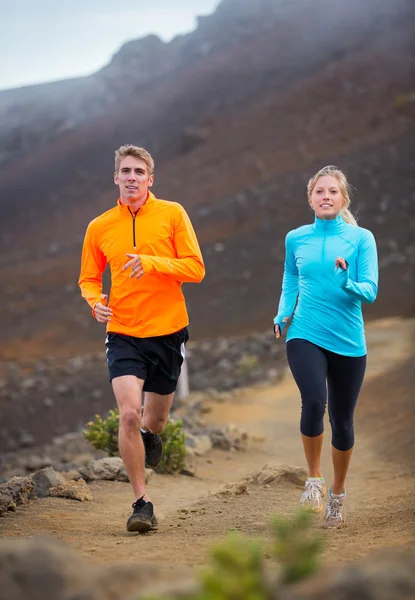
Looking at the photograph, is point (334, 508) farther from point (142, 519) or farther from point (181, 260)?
point (181, 260)

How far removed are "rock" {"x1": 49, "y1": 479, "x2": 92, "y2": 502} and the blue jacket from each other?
7.88ft

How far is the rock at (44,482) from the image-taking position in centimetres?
679

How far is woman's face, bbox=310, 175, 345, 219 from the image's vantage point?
5422 mm

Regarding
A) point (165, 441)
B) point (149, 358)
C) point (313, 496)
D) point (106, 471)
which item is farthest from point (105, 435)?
point (313, 496)

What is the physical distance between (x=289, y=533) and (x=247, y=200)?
41.9 meters

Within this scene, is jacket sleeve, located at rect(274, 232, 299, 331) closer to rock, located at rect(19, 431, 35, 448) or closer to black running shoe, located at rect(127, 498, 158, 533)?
black running shoe, located at rect(127, 498, 158, 533)

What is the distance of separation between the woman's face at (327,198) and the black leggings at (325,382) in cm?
77

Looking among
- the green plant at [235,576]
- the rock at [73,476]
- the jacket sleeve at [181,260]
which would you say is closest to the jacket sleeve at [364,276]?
the jacket sleeve at [181,260]

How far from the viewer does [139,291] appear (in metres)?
5.51

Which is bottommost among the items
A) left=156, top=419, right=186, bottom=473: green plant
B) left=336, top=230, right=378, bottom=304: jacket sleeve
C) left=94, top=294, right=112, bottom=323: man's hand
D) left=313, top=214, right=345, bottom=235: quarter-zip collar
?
left=156, top=419, right=186, bottom=473: green plant

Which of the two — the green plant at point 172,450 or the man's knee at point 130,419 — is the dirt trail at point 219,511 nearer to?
the green plant at point 172,450

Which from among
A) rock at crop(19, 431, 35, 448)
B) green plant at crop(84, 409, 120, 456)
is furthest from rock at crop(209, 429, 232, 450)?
rock at crop(19, 431, 35, 448)

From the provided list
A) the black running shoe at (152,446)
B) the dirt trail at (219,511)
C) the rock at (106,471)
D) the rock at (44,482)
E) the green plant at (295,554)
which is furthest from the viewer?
the rock at (106,471)

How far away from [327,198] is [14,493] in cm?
297
